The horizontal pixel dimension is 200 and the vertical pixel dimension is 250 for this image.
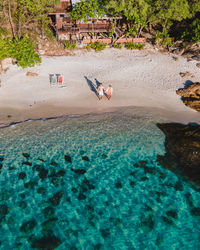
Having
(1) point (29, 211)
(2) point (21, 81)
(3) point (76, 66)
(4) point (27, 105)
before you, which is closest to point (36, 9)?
(3) point (76, 66)

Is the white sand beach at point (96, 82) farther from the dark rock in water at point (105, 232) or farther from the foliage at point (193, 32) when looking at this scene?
the dark rock in water at point (105, 232)

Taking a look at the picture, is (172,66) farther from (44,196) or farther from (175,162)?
(44,196)

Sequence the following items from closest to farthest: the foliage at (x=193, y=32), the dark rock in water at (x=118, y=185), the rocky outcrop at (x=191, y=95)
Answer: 1. the dark rock in water at (x=118, y=185)
2. the rocky outcrop at (x=191, y=95)
3. the foliage at (x=193, y=32)

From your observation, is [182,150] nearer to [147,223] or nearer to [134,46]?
[147,223]

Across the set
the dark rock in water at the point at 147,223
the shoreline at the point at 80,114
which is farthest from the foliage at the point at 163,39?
the dark rock in water at the point at 147,223

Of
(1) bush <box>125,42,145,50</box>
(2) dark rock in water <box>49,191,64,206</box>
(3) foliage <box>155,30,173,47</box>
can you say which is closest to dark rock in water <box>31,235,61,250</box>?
(2) dark rock in water <box>49,191,64,206</box>

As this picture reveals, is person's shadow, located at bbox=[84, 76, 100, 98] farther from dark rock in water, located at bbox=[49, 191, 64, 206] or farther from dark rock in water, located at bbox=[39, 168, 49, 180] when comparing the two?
dark rock in water, located at bbox=[49, 191, 64, 206]
